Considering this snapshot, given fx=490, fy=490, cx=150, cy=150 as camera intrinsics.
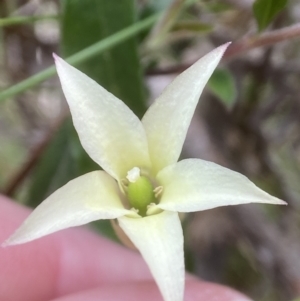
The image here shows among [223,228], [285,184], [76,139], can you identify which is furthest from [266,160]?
[76,139]

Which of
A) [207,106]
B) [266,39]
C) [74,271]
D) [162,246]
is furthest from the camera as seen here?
[207,106]

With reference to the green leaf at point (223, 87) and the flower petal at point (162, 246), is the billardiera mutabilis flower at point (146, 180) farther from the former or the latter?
the green leaf at point (223, 87)

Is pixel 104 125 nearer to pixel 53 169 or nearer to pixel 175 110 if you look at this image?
pixel 175 110

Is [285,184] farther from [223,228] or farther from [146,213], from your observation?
[146,213]

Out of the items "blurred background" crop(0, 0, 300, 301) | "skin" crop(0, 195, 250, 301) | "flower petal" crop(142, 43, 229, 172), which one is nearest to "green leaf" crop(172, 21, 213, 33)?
"blurred background" crop(0, 0, 300, 301)

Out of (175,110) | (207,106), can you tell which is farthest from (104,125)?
(207,106)

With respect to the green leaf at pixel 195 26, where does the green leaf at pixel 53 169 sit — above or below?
below

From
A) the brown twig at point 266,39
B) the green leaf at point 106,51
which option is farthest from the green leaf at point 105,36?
the brown twig at point 266,39
